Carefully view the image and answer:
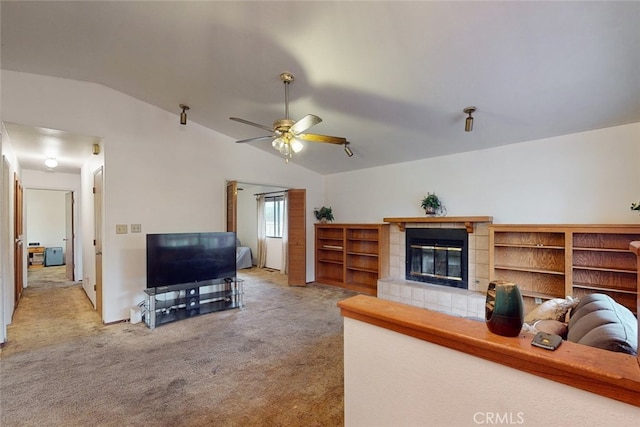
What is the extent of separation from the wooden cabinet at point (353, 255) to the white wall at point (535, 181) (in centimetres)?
44

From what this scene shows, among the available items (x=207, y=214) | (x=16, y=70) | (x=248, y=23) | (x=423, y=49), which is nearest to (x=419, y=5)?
(x=423, y=49)

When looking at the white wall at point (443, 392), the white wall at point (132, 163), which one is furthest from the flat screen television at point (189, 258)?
the white wall at point (443, 392)

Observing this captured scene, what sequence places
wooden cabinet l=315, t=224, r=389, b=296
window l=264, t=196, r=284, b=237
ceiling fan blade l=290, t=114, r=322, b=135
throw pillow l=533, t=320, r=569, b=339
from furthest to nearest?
window l=264, t=196, r=284, b=237 < wooden cabinet l=315, t=224, r=389, b=296 < ceiling fan blade l=290, t=114, r=322, b=135 < throw pillow l=533, t=320, r=569, b=339

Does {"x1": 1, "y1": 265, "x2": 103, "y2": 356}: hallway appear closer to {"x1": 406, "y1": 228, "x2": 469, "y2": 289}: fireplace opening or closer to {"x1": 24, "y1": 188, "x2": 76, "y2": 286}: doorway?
{"x1": 24, "y1": 188, "x2": 76, "y2": 286}: doorway

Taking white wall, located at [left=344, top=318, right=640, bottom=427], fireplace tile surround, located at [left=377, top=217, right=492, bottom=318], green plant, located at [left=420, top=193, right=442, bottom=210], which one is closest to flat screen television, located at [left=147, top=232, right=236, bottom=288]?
fireplace tile surround, located at [left=377, top=217, right=492, bottom=318]

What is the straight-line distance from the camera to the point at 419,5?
198 centimetres

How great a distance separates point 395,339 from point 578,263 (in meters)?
3.82

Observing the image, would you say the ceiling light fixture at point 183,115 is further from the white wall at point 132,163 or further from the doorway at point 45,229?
the doorway at point 45,229

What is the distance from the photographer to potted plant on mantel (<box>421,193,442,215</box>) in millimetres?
4711

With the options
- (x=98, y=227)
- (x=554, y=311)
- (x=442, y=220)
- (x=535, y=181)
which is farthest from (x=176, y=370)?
(x=535, y=181)

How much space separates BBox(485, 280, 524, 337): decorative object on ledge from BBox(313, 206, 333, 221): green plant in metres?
5.33

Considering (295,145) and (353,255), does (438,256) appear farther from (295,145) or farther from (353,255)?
(295,145)

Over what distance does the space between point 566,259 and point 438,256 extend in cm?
164

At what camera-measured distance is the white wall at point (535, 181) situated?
3.39m
